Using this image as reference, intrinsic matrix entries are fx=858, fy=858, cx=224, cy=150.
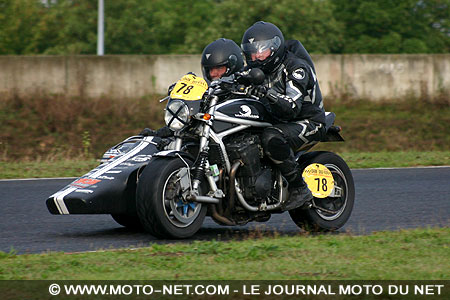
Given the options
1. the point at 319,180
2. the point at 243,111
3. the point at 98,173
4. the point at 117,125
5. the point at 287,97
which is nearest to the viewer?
the point at 98,173

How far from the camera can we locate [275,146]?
812cm

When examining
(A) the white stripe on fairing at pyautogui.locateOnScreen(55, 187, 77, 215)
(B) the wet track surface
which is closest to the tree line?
(B) the wet track surface

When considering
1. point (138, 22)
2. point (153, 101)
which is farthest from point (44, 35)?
point (153, 101)

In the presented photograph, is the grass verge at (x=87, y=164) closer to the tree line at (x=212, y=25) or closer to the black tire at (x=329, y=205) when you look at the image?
the black tire at (x=329, y=205)

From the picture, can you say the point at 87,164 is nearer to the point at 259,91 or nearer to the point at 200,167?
the point at 200,167

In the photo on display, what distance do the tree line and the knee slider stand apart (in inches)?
1078

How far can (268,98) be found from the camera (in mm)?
7930

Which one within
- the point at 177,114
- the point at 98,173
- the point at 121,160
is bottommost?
the point at 98,173

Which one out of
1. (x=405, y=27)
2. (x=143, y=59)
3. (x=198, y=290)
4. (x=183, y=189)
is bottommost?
(x=198, y=290)

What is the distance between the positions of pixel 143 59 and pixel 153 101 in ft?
4.07

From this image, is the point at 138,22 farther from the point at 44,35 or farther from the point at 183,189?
the point at 183,189

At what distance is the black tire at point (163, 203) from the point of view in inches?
298
